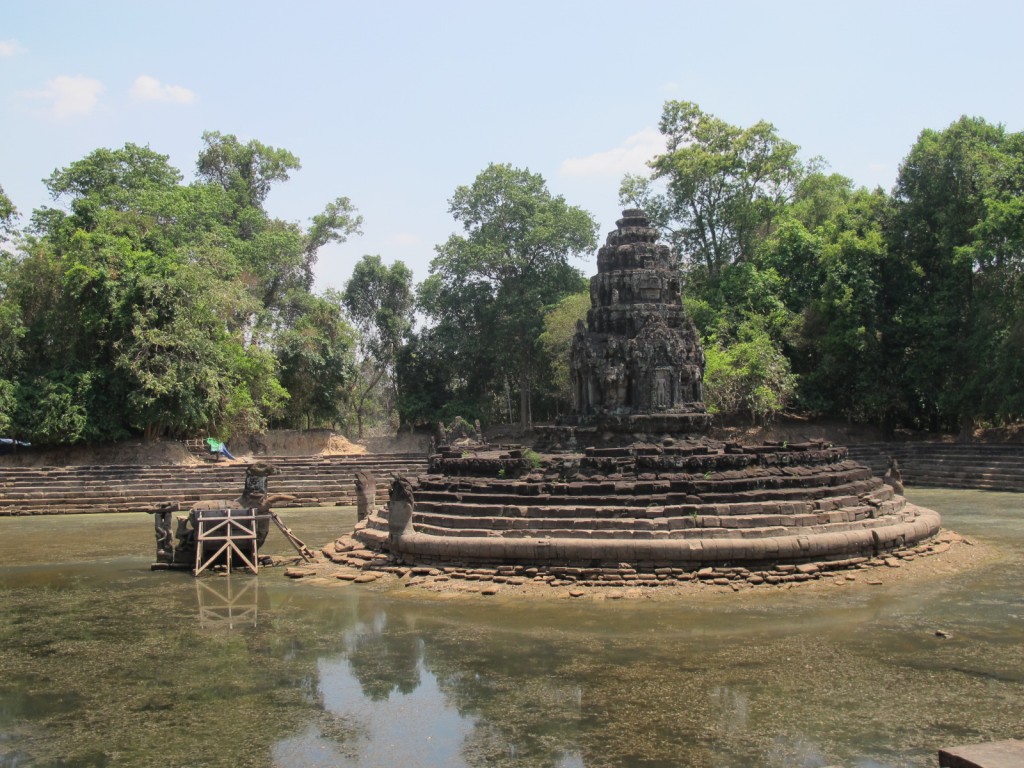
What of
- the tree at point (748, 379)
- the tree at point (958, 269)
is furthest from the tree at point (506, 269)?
the tree at point (958, 269)

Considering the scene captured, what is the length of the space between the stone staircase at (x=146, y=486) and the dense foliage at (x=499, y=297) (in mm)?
2771

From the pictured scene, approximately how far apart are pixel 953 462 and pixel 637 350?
45.2 feet

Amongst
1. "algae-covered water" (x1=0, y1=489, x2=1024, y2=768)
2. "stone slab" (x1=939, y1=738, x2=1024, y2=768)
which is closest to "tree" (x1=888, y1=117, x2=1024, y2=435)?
"algae-covered water" (x1=0, y1=489, x2=1024, y2=768)

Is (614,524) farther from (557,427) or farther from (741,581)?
(557,427)

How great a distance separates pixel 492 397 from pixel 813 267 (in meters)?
15.7

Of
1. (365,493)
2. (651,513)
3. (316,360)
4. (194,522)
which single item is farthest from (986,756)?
(316,360)

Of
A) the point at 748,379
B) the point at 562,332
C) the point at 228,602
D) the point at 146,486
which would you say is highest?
the point at 562,332

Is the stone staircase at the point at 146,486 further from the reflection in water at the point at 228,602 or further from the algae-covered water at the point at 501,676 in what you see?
the algae-covered water at the point at 501,676

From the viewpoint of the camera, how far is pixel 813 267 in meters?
34.5

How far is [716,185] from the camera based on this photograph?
38.9 m

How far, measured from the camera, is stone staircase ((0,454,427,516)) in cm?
2348

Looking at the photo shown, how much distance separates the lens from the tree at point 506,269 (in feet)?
128

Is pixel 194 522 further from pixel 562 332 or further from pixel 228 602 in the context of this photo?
pixel 562 332

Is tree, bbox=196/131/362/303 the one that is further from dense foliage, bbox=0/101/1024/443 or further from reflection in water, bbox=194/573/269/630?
reflection in water, bbox=194/573/269/630
